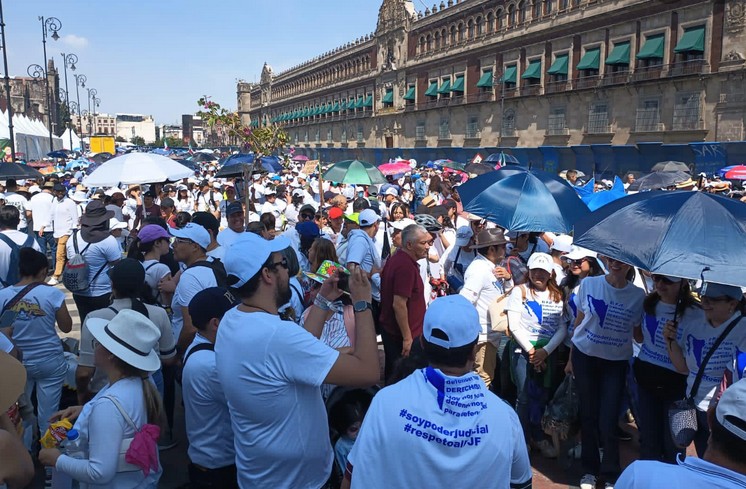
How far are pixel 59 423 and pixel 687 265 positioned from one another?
3.31 meters

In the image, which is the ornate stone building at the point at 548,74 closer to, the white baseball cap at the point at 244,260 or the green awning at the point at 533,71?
the green awning at the point at 533,71

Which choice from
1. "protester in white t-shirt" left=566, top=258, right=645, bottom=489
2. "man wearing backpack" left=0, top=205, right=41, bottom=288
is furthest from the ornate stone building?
"man wearing backpack" left=0, top=205, right=41, bottom=288

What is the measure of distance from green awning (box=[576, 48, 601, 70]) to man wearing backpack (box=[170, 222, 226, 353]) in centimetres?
3415

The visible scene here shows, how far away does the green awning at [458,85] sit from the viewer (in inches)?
1850

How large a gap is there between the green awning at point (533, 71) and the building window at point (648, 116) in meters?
8.69

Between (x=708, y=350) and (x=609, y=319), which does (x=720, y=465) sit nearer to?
(x=708, y=350)

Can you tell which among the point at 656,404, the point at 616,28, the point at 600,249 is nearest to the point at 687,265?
the point at 600,249

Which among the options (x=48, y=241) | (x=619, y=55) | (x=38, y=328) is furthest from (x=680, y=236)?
(x=619, y=55)

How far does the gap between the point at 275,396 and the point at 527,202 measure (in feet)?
13.0

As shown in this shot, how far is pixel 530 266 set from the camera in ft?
15.3

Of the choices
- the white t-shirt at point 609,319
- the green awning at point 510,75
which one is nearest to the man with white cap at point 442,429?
the white t-shirt at point 609,319

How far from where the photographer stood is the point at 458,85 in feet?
155

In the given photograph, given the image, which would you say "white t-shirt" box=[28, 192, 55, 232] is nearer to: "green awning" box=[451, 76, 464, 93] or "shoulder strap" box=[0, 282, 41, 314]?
"shoulder strap" box=[0, 282, 41, 314]

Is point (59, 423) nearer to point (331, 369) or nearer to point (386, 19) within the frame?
point (331, 369)
